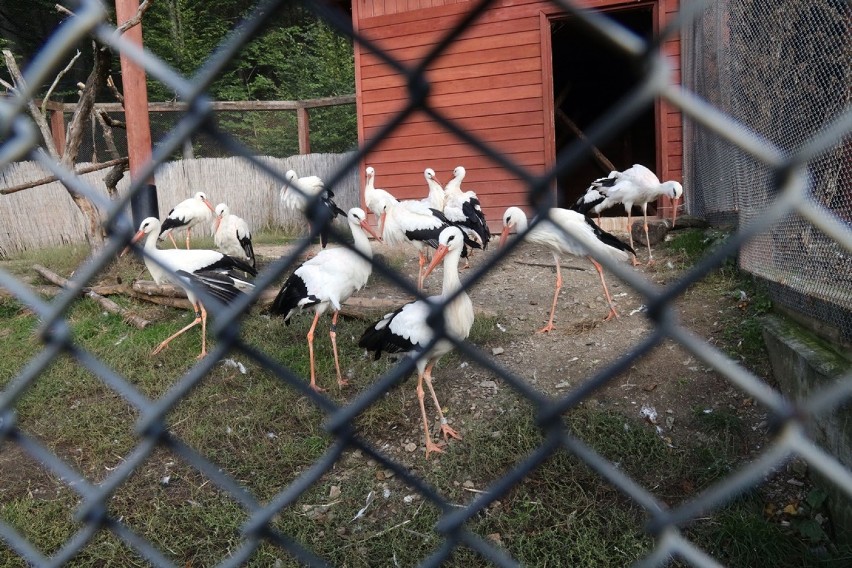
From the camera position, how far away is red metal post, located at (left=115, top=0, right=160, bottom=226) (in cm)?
606

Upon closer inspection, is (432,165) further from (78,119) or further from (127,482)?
(127,482)

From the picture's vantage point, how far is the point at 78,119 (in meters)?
5.82

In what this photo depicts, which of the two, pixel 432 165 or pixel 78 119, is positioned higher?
pixel 78 119

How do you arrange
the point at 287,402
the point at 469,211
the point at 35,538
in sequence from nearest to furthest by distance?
the point at 35,538 → the point at 287,402 → the point at 469,211

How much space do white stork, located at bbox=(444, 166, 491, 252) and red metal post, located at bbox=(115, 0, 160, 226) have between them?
3.10 m

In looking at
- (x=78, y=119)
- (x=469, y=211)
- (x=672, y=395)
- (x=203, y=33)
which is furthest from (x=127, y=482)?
(x=203, y=33)

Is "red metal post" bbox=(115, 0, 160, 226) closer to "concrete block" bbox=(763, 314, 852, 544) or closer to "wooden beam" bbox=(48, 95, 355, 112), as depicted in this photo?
"wooden beam" bbox=(48, 95, 355, 112)

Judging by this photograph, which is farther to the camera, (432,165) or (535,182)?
(432,165)

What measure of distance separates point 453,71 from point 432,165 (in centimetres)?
117

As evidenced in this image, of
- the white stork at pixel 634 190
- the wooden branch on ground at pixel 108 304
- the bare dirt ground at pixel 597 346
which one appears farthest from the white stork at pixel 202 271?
the white stork at pixel 634 190

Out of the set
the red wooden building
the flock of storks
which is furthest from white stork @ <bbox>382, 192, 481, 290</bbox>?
the red wooden building

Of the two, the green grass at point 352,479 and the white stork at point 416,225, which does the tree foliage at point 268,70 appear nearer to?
the white stork at point 416,225

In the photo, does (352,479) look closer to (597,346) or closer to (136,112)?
(597,346)

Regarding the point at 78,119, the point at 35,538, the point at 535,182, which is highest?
the point at 78,119
